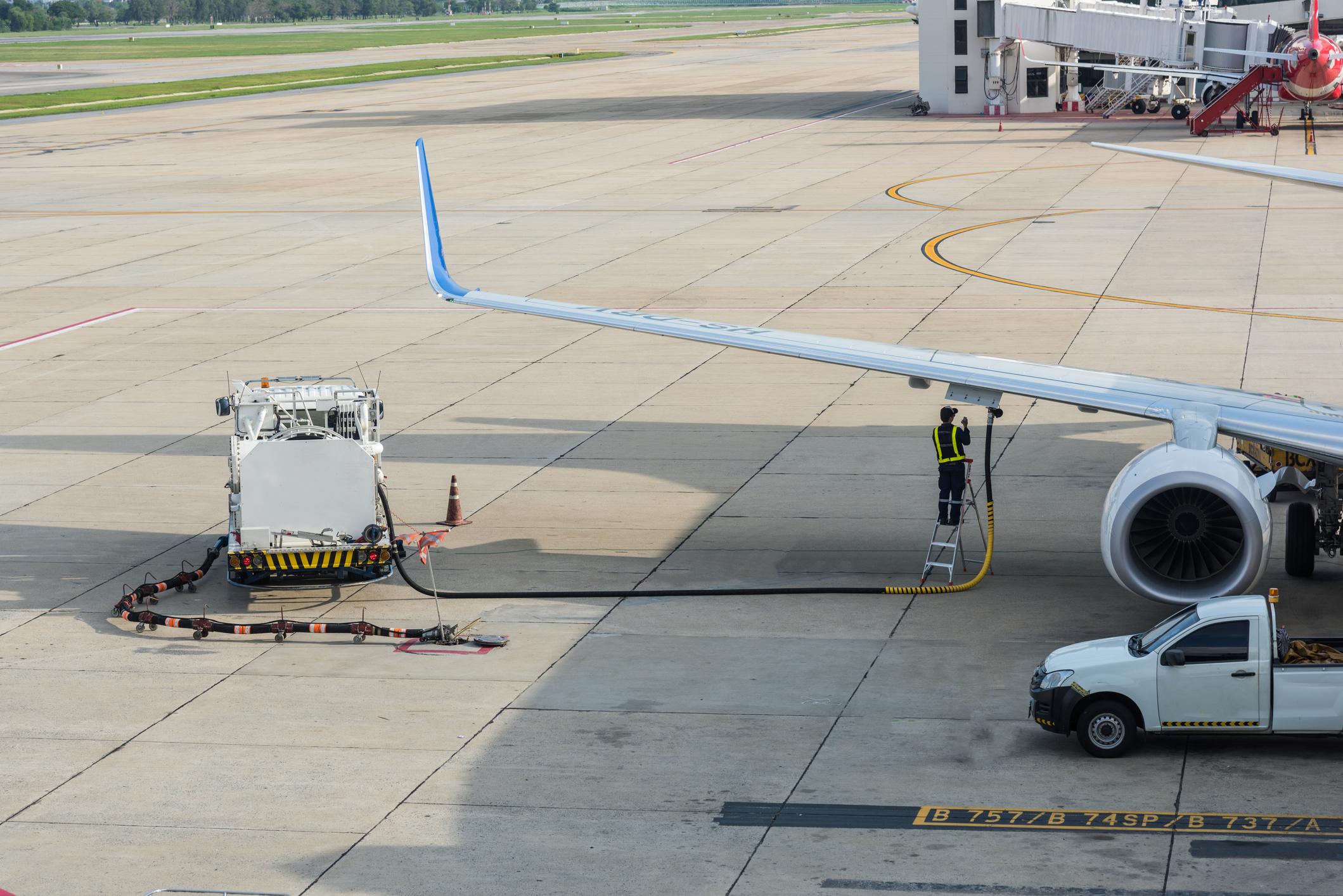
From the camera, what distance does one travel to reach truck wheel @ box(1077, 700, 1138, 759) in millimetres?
→ 15734

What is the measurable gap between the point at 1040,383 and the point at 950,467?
2.68 meters

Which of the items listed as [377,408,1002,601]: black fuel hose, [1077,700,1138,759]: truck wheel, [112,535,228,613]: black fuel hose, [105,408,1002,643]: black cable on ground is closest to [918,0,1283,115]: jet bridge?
[377,408,1002,601]: black fuel hose

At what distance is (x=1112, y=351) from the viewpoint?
33688 mm

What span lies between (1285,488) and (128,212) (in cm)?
5027

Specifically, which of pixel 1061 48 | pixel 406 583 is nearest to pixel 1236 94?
pixel 1061 48

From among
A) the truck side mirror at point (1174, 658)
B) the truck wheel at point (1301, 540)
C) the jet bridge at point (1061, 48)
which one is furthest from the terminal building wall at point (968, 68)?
the truck side mirror at point (1174, 658)

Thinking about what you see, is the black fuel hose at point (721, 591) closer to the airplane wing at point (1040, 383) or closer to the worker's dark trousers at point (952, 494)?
the worker's dark trousers at point (952, 494)

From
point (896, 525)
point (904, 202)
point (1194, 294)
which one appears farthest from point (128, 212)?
point (896, 525)

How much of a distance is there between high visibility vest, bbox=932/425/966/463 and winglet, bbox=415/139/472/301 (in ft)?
22.2

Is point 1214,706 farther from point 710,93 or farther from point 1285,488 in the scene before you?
point 710,93

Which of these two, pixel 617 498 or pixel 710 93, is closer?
pixel 617 498

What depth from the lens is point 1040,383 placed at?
63.5 ft

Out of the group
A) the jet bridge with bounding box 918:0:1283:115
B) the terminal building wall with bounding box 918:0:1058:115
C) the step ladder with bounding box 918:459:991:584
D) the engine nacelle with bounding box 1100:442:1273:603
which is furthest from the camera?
the terminal building wall with bounding box 918:0:1058:115

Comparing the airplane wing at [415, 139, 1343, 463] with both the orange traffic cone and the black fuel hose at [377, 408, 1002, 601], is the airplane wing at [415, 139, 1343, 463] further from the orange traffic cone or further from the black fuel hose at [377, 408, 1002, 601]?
the orange traffic cone
